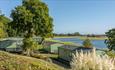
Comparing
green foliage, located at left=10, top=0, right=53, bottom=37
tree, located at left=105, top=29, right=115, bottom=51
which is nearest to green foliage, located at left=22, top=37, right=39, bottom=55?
green foliage, located at left=10, top=0, right=53, bottom=37

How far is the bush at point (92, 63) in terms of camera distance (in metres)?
7.27

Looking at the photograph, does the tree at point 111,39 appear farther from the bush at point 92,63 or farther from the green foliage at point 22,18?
the bush at point 92,63

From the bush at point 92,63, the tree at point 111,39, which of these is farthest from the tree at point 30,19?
the bush at point 92,63

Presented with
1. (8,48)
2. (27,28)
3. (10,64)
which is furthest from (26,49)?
(10,64)

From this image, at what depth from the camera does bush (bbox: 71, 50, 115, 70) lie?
23.8ft

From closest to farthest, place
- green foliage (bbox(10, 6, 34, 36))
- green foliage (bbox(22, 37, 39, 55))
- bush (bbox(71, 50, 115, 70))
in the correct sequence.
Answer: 1. bush (bbox(71, 50, 115, 70))
2. green foliage (bbox(22, 37, 39, 55))
3. green foliage (bbox(10, 6, 34, 36))

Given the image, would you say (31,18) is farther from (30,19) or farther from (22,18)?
(22,18)

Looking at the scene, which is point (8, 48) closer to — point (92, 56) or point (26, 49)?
point (26, 49)

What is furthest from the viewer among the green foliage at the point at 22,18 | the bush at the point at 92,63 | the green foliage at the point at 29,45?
the green foliage at the point at 22,18

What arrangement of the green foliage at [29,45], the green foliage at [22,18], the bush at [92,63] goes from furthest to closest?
the green foliage at [22,18]
the green foliage at [29,45]
the bush at [92,63]

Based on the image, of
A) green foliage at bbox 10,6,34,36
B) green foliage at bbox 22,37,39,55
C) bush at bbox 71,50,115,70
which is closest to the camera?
bush at bbox 71,50,115,70

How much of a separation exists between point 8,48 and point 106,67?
38.5m

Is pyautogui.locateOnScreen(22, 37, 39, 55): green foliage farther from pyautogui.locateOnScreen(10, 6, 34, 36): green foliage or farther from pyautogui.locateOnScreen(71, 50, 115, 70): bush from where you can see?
pyautogui.locateOnScreen(71, 50, 115, 70): bush

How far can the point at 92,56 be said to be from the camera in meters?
7.44
